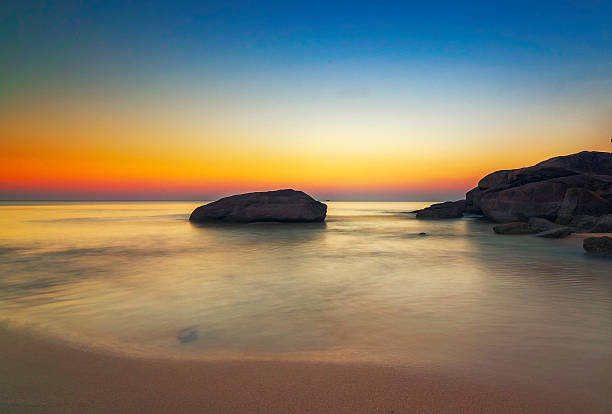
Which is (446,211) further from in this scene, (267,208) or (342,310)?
(342,310)

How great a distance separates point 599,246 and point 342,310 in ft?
39.4

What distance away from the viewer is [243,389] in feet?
9.68

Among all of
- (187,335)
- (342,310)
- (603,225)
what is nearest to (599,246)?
(603,225)

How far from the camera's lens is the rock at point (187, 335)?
14.1 ft

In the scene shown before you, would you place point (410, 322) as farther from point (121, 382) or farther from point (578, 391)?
point (121, 382)

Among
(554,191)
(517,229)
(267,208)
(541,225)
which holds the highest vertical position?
(554,191)

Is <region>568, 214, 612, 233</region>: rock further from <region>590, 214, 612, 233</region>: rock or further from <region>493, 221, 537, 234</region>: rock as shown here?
<region>493, 221, 537, 234</region>: rock

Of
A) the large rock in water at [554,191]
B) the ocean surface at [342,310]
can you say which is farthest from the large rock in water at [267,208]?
the ocean surface at [342,310]

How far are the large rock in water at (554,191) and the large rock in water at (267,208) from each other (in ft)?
53.4

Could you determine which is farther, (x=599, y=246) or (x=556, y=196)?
(x=556, y=196)

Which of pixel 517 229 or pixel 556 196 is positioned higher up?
pixel 556 196

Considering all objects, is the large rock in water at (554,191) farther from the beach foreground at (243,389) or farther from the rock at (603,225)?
the beach foreground at (243,389)

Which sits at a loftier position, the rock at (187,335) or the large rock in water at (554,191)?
the large rock in water at (554,191)

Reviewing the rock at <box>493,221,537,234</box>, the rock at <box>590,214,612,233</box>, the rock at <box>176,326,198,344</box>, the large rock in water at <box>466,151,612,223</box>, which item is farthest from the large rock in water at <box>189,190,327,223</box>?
the rock at <box>176,326,198,344</box>
